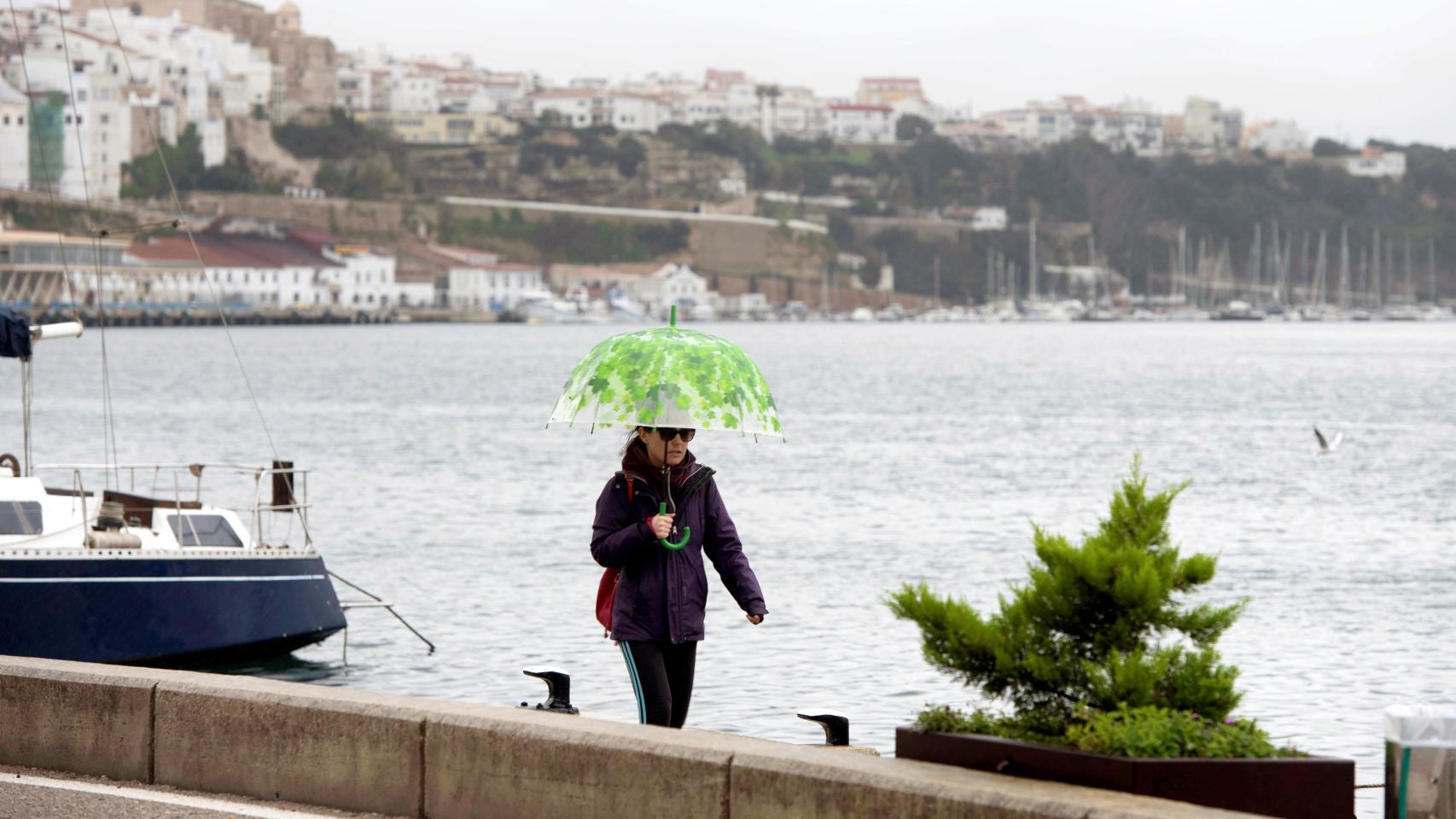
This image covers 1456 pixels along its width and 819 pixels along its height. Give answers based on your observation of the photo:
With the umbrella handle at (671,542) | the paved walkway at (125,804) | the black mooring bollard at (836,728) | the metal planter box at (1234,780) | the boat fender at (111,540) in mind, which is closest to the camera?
the metal planter box at (1234,780)

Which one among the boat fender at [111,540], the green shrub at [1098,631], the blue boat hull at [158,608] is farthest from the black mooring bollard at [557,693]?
the boat fender at [111,540]

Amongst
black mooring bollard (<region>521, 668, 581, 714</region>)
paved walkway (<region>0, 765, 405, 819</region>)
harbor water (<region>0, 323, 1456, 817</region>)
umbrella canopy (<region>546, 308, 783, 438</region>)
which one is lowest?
harbor water (<region>0, 323, 1456, 817</region>)

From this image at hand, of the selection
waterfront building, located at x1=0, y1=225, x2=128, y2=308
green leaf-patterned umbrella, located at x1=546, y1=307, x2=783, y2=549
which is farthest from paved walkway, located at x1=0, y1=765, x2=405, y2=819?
waterfront building, located at x1=0, y1=225, x2=128, y2=308

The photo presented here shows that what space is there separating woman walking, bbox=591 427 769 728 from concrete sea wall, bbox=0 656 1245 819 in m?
0.51

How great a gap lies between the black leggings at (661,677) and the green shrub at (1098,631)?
168 cm

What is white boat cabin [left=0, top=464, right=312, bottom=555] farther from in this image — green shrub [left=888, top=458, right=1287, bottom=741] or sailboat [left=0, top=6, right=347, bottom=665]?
green shrub [left=888, top=458, right=1287, bottom=741]

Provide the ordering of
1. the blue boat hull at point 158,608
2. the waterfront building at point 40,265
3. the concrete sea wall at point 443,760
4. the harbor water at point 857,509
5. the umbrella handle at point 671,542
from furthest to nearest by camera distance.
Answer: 1. the waterfront building at point 40,265
2. the harbor water at point 857,509
3. the blue boat hull at point 158,608
4. the umbrella handle at point 671,542
5. the concrete sea wall at point 443,760

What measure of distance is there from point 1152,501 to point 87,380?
332 ft

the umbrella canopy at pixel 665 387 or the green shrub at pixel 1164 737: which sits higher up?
the umbrella canopy at pixel 665 387

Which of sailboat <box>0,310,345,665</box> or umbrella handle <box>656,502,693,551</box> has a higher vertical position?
umbrella handle <box>656,502,693,551</box>

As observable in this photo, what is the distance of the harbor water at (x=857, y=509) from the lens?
65.7ft

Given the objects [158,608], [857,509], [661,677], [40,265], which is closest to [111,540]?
[158,608]

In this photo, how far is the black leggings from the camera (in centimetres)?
757

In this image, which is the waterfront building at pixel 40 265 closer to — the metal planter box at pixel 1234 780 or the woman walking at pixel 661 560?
the woman walking at pixel 661 560
